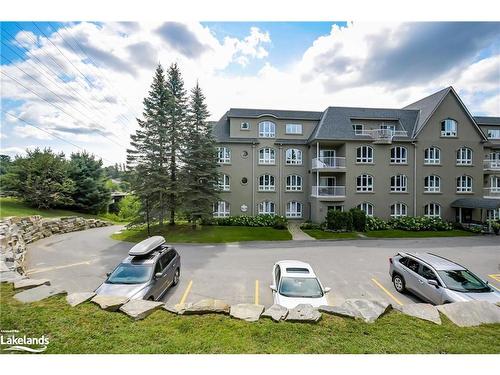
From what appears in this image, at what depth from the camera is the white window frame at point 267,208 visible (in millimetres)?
24234

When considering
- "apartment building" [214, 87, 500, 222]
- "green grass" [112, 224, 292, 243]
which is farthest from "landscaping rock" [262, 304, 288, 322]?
"apartment building" [214, 87, 500, 222]

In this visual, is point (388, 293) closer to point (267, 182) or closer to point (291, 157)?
point (267, 182)

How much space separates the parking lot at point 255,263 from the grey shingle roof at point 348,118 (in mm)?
10744

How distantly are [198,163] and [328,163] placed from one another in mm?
12886

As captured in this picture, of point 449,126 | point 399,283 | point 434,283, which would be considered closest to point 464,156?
point 449,126

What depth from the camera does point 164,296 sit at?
834cm

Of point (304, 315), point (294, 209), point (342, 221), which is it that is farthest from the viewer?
point (294, 209)

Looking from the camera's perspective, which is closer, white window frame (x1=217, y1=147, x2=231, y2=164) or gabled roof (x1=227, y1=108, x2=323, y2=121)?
white window frame (x1=217, y1=147, x2=231, y2=164)

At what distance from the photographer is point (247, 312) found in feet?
15.5

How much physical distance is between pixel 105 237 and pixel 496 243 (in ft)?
97.0

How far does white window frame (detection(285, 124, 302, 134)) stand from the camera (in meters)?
24.8

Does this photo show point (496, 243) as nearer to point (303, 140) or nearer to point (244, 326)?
point (303, 140)

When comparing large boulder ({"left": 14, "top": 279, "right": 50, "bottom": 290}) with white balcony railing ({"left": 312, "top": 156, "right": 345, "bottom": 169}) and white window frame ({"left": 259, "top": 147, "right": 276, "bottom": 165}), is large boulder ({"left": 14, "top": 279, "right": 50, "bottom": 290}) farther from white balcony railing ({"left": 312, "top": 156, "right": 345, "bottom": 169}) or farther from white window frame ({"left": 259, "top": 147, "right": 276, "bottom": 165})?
white balcony railing ({"left": 312, "top": 156, "right": 345, "bottom": 169})

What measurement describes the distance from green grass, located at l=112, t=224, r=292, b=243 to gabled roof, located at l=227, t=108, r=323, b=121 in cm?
1198
